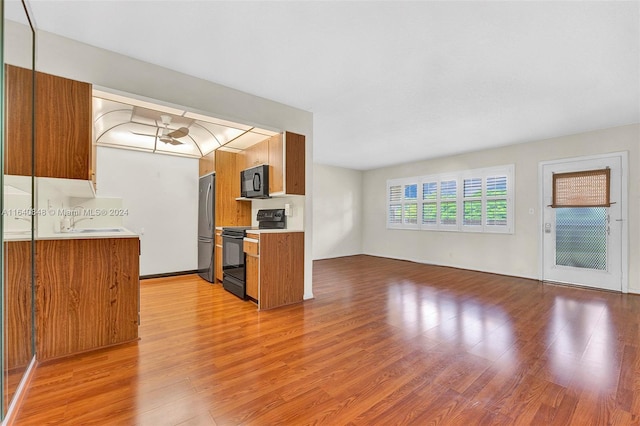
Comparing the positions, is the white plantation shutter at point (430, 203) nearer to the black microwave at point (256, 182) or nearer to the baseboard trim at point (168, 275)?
the black microwave at point (256, 182)

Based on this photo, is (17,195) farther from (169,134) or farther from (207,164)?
(207,164)

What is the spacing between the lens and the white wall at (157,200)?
4594 millimetres

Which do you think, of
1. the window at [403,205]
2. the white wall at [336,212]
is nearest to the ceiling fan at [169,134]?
the white wall at [336,212]

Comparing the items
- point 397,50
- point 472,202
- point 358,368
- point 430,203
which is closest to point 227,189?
point 397,50

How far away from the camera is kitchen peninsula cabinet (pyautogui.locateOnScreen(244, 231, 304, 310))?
3.34 m

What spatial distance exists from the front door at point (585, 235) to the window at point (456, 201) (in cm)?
65

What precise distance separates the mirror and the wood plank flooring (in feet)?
0.96

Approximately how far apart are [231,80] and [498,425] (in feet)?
11.9

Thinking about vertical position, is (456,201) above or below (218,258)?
above

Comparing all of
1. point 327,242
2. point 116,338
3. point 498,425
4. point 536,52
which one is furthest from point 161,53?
point 327,242

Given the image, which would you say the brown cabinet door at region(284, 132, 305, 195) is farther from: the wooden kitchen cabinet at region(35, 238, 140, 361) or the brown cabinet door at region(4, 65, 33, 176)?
the brown cabinet door at region(4, 65, 33, 176)

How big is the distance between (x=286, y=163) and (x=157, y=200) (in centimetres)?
295

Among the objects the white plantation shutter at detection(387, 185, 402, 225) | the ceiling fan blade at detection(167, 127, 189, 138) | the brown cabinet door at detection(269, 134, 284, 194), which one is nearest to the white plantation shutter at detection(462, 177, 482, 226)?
the white plantation shutter at detection(387, 185, 402, 225)

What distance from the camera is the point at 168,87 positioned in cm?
281
